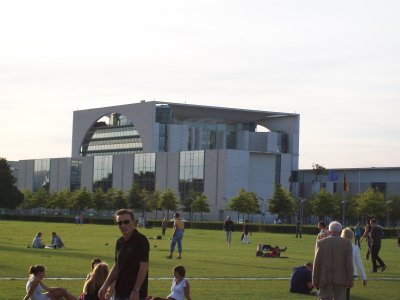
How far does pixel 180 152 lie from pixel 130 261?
124783mm

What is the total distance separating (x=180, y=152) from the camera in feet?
448

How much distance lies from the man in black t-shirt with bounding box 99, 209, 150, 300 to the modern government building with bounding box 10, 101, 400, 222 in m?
116

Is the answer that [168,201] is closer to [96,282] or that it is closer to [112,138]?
[112,138]

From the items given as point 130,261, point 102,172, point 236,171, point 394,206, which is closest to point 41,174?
point 102,172

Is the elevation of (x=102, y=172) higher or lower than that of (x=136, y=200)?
higher

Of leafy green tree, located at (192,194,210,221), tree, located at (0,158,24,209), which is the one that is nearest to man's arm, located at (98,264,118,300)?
leafy green tree, located at (192,194,210,221)

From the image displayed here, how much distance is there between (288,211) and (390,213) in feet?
52.7

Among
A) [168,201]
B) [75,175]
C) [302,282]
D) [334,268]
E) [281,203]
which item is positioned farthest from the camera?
[75,175]

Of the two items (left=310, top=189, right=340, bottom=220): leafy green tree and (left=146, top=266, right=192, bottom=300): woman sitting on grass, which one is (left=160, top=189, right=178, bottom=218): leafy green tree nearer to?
(left=310, top=189, right=340, bottom=220): leafy green tree

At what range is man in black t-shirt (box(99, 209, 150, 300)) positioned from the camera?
38.2 ft

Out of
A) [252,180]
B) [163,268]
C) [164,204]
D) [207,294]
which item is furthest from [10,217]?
[207,294]

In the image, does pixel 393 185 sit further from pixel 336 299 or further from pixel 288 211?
pixel 336 299

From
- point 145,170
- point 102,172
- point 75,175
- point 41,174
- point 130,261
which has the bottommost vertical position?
point 130,261

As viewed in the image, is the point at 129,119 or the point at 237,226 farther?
the point at 129,119
